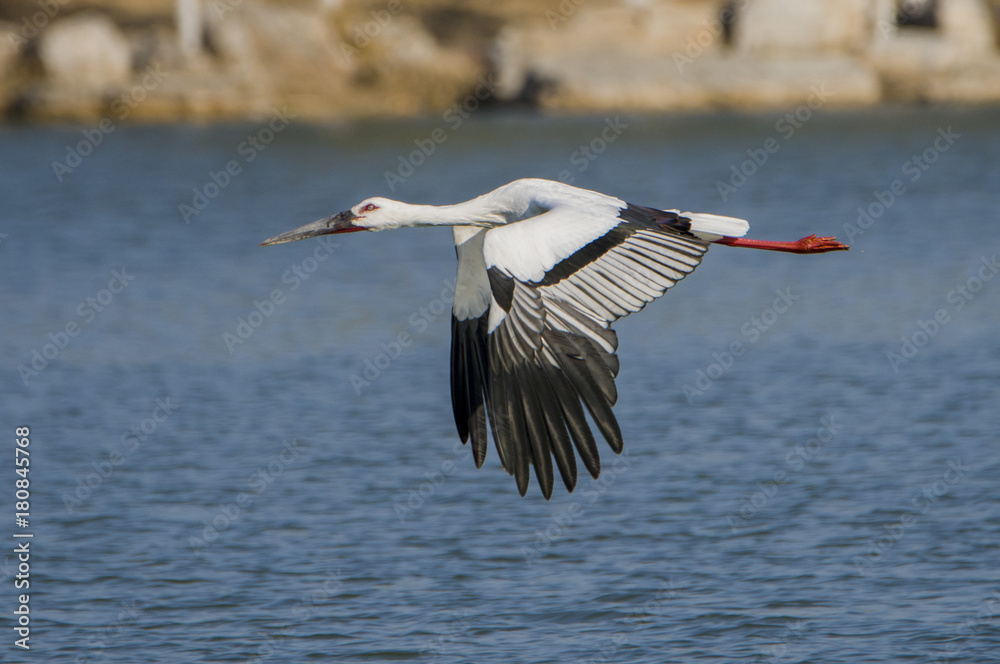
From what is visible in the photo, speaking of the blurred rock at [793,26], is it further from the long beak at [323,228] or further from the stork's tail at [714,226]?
the stork's tail at [714,226]

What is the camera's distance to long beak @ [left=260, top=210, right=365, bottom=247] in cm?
913

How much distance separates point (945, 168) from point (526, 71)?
15.4 metres

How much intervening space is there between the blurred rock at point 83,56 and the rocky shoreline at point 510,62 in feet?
0.13

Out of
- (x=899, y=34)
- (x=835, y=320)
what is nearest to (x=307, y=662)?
(x=835, y=320)

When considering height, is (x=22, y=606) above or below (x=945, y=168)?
below

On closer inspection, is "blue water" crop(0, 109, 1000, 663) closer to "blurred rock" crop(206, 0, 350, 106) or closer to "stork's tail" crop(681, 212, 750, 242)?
"stork's tail" crop(681, 212, 750, 242)

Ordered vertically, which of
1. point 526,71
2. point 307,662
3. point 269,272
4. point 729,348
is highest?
point 526,71

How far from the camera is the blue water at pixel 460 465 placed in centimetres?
894

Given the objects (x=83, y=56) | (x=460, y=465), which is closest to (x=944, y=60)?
(x=83, y=56)

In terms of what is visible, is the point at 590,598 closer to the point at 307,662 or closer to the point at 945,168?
the point at 307,662

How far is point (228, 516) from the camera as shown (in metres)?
10.9

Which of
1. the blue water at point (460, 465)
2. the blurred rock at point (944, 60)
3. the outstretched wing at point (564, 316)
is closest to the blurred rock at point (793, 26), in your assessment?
the blurred rock at point (944, 60)

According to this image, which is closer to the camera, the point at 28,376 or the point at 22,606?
the point at 22,606

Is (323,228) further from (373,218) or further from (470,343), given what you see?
(470,343)
